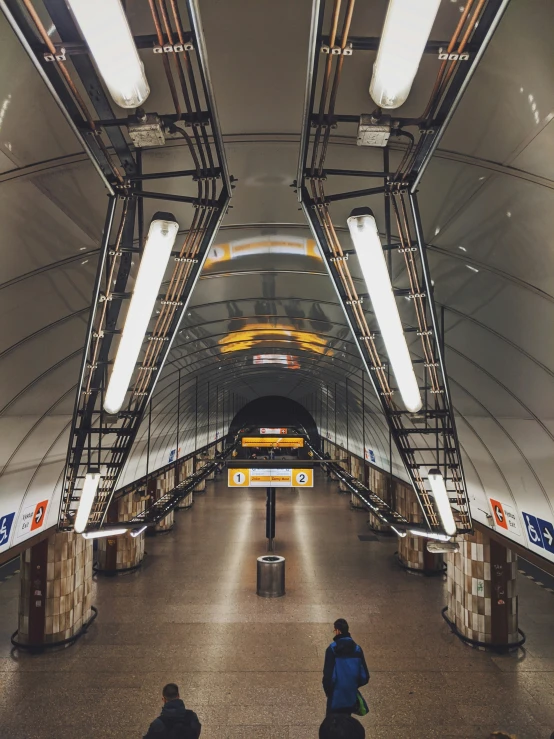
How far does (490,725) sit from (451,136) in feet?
30.2

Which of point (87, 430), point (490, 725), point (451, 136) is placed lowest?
point (490, 725)

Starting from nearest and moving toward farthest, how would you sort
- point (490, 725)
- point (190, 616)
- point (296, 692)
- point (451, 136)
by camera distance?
1. point (451, 136)
2. point (490, 725)
3. point (296, 692)
4. point (190, 616)

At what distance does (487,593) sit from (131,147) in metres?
11.9

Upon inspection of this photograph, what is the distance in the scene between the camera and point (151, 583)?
16.4 m

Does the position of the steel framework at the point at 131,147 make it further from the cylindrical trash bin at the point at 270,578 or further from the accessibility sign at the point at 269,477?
the accessibility sign at the point at 269,477

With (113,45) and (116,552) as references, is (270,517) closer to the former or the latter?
(116,552)

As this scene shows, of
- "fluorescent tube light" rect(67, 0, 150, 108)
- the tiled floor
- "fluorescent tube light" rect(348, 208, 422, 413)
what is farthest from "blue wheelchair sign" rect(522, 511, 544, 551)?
"fluorescent tube light" rect(67, 0, 150, 108)

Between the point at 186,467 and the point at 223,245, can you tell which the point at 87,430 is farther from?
the point at 186,467

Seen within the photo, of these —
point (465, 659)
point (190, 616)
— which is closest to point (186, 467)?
point (190, 616)

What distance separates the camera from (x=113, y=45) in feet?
7.23

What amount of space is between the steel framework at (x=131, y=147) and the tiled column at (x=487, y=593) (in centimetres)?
880

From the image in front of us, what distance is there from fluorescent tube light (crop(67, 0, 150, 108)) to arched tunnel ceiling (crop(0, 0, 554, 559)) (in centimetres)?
116

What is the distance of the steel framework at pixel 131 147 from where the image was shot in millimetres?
2416

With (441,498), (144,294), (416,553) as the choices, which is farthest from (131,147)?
(416,553)
